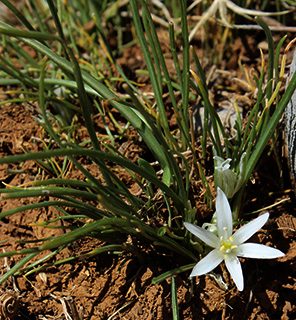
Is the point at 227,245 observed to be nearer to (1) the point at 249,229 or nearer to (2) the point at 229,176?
(1) the point at 249,229

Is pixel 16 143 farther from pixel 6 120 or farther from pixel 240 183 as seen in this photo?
pixel 240 183

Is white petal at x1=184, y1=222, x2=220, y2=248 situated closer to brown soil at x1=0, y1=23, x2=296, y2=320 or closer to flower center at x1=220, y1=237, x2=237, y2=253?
flower center at x1=220, y1=237, x2=237, y2=253

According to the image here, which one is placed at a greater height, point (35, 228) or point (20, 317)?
point (35, 228)

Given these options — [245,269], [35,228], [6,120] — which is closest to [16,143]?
[6,120]

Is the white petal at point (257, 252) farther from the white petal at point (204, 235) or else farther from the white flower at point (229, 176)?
the white flower at point (229, 176)

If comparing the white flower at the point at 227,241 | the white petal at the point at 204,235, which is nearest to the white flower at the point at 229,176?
the white flower at the point at 227,241

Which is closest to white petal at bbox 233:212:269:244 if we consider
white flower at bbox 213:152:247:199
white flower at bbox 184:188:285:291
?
white flower at bbox 184:188:285:291

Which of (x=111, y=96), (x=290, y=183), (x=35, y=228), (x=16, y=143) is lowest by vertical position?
(x=290, y=183)
